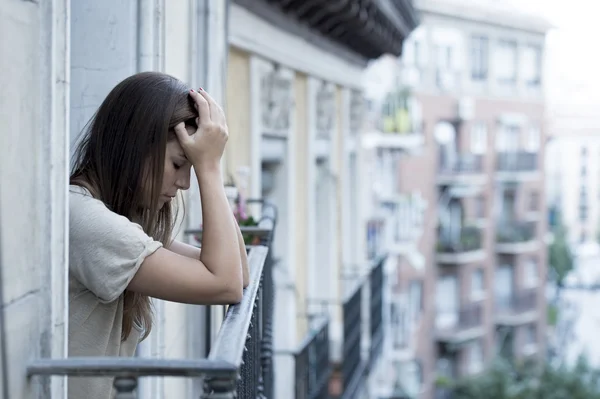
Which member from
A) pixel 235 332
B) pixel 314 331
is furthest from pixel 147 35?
pixel 314 331

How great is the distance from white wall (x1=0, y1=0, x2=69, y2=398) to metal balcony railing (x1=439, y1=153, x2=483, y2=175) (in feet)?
105

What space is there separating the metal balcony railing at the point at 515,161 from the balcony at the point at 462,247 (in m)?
2.67

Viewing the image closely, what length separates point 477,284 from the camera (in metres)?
37.7

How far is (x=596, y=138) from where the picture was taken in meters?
67.8

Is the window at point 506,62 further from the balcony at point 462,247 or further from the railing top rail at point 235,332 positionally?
the railing top rail at point 235,332

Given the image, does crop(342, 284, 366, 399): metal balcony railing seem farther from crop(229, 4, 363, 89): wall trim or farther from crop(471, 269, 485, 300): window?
crop(471, 269, 485, 300): window

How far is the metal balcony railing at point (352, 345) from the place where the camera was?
11625mm

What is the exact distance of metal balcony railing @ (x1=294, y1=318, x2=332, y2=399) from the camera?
8961mm

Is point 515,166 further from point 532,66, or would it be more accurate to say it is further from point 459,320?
point 459,320

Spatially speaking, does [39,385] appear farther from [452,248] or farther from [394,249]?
[452,248]

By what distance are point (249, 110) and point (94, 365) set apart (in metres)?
6.17

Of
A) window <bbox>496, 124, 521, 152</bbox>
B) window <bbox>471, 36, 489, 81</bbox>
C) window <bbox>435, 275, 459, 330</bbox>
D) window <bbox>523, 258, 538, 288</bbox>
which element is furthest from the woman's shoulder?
window <bbox>523, 258, 538, 288</bbox>

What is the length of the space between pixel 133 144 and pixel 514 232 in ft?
121

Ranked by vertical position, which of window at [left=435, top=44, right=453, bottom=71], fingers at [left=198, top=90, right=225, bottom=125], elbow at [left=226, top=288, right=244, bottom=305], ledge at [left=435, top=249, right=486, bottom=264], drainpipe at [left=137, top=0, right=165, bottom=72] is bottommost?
ledge at [left=435, top=249, right=486, bottom=264]
